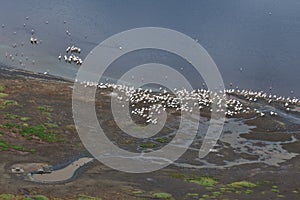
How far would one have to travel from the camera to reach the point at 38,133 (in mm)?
45500

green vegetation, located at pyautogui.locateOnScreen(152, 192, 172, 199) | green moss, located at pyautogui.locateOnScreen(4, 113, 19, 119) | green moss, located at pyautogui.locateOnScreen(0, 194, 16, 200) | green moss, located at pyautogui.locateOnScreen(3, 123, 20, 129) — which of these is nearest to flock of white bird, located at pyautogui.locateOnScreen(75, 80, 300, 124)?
green moss, located at pyautogui.locateOnScreen(4, 113, 19, 119)

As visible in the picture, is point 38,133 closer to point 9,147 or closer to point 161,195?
point 9,147

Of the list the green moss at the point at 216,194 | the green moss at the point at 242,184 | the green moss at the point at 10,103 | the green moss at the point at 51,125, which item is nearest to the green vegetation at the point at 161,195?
the green moss at the point at 216,194

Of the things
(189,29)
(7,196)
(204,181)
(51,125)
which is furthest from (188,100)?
(189,29)

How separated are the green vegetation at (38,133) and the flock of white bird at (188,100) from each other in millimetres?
12307

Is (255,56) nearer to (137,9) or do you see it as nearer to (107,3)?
(137,9)

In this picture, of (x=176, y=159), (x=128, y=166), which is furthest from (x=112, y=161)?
(x=176, y=159)

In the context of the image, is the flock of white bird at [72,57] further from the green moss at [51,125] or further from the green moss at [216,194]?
the green moss at [216,194]

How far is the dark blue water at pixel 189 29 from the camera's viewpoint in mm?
73125

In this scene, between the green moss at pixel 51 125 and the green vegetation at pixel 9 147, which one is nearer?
the green vegetation at pixel 9 147

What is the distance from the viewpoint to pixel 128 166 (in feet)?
137

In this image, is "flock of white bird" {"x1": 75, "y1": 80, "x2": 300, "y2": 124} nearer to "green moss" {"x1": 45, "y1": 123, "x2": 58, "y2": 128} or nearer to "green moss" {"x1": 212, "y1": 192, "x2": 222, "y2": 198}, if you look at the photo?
"green moss" {"x1": 45, "y1": 123, "x2": 58, "y2": 128}

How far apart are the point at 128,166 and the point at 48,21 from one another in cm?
5558

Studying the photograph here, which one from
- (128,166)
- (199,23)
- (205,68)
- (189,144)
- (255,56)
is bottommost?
(128,166)
